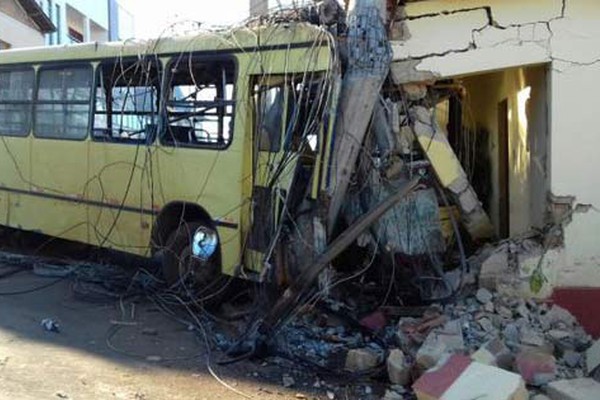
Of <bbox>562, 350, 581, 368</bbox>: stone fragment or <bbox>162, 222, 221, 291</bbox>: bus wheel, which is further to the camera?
<bbox>162, 222, 221, 291</bbox>: bus wheel

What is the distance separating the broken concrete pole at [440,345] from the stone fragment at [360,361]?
0.41 metres

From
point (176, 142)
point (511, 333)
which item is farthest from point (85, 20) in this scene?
point (511, 333)

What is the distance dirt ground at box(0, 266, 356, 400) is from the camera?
18.0 feet

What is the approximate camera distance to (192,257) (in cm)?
798

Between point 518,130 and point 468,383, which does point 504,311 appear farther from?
point 518,130

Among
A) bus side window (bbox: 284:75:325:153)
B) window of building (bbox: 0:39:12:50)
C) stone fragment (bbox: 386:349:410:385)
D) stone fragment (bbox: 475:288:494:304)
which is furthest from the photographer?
window of building (bbox: 0:39:12:50)

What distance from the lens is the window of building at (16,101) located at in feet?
33.1

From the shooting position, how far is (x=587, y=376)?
18.1ft

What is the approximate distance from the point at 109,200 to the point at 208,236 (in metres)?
1.62

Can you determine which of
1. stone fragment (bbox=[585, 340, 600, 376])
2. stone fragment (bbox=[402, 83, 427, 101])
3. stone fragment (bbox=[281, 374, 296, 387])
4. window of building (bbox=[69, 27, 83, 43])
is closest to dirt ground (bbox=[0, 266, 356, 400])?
stone fragment (bbox=[281, 374, 296, 387])

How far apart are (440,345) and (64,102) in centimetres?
575

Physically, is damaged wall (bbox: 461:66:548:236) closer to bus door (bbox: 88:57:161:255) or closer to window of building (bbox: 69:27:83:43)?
bus door (bbox: 88:57:161:255)

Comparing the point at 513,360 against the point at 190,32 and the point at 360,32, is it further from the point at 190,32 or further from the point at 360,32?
the point at 190,32

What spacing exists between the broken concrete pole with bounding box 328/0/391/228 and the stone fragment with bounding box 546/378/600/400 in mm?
2388
